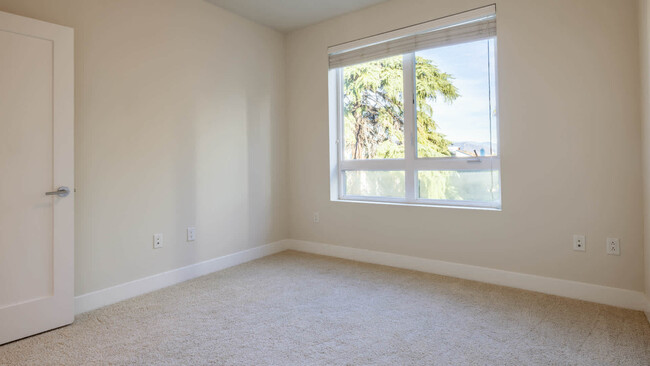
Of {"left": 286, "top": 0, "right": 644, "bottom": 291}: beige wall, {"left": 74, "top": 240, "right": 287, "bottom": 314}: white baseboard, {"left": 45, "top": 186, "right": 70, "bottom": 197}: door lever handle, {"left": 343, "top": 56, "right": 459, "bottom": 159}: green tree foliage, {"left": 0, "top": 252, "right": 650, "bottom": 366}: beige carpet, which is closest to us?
{"left": 0, "top": 252, "right": 650, "bottom": 366}: beige carpet

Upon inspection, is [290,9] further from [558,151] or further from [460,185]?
[558,151]

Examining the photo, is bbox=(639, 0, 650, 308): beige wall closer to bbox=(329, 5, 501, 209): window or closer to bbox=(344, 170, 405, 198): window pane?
bbox=(329, 5, 501, 209): window

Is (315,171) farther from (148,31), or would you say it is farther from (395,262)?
(148,31)

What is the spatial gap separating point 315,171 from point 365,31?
61.8 inches

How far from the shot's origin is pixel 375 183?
3705mm

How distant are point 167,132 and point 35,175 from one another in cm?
102

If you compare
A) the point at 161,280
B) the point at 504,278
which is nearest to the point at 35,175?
the point at 161,280

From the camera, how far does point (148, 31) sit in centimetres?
282

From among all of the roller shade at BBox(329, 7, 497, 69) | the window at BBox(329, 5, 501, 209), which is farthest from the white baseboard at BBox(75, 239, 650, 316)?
the roller shade at BBox(329, 7, 497, 69)

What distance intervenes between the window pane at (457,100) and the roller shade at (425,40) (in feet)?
0.39

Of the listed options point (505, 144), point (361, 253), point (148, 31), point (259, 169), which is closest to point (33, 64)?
point (148, 31)

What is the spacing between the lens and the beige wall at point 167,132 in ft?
8.12

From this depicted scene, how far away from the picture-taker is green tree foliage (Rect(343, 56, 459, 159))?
3.28 m

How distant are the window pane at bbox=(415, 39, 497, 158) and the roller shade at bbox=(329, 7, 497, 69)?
0.39ft
